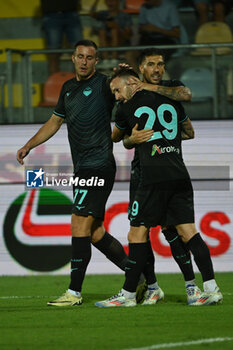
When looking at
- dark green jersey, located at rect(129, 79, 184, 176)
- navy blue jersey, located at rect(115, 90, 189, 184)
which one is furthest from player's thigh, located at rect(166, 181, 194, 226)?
dark green jersey, located at rect(129, 79, 184, 176)

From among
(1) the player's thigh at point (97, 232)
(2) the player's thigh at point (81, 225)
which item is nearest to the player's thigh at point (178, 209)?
(2) the player's thigh at point (81, 225)

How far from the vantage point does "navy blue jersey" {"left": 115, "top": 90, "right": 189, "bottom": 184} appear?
20.7 feet

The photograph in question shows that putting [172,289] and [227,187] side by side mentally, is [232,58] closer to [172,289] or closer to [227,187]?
[227,187]

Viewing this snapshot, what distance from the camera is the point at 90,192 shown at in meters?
6.69

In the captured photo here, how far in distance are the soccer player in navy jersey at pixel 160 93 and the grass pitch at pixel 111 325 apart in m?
0.27

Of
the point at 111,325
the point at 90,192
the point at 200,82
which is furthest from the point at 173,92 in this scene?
the point at 200,82

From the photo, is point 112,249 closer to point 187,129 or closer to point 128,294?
point 128,294

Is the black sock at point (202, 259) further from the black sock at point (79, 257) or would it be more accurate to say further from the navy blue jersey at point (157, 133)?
the black sock at point (79, 257)

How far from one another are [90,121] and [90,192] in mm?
593

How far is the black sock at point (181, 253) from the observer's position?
658 cm

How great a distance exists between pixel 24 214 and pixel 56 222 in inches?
15.7

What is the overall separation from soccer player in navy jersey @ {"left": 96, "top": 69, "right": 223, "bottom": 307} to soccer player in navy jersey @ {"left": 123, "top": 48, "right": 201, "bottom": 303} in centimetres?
6

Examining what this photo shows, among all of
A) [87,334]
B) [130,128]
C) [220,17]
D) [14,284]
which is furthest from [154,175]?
[220,17]

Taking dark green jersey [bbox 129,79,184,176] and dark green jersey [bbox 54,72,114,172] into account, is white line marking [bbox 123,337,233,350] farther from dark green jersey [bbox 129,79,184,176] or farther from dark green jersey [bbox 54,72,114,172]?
dark green jersey [bbox 54,72,114,172]
